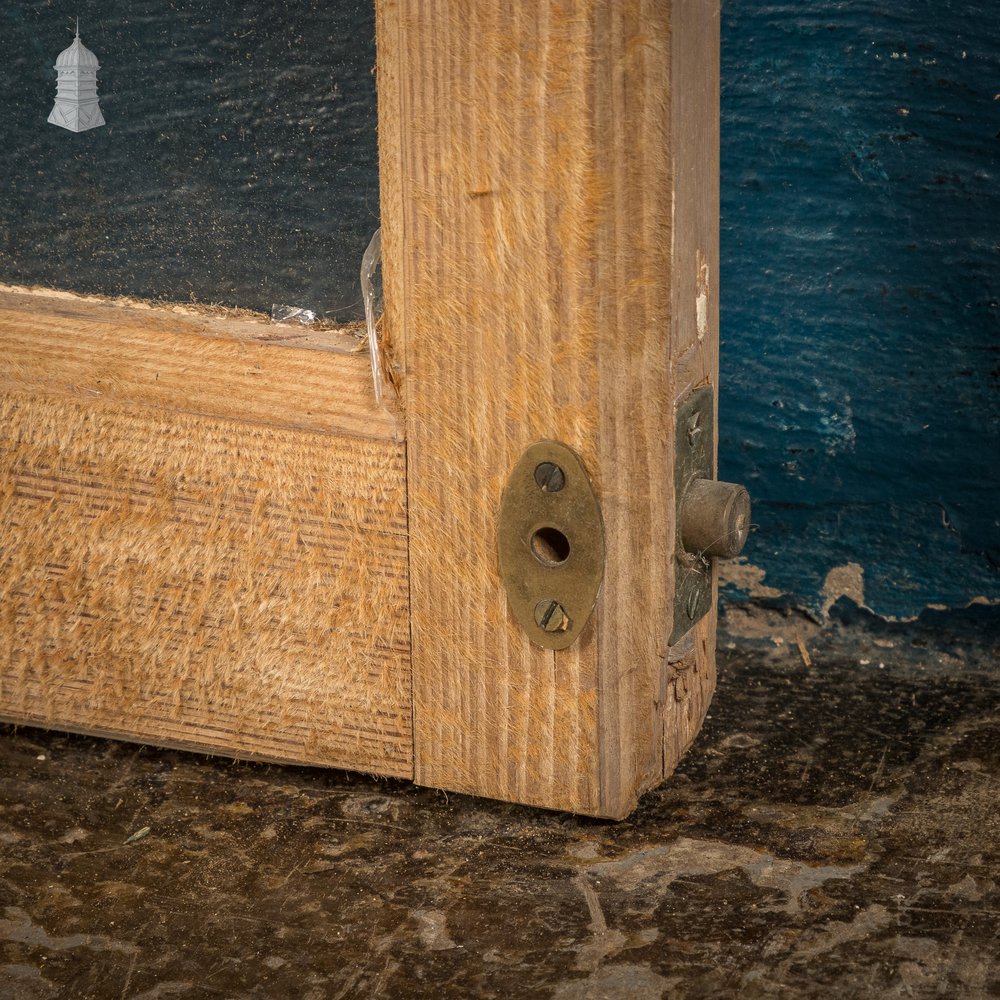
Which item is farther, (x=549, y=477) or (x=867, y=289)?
(x=867, y=289)

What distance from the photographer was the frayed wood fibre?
976mm

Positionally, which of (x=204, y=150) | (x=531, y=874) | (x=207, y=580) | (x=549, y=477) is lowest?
(x=531, y=874)

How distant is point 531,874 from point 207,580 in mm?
303

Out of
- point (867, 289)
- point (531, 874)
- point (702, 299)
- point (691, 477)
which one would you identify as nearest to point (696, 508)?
point (691, 477)

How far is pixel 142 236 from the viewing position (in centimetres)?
99

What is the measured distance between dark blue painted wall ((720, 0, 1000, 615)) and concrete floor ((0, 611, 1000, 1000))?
161 millimetres

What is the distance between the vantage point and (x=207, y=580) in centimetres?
101

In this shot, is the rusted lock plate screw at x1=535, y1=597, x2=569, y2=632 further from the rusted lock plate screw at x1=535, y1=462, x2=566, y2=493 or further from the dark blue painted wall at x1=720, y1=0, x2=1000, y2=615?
the dark blue painted wall at x1=720, y1=0, x2=1000, y2=615

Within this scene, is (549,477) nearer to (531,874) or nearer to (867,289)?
(531,874)

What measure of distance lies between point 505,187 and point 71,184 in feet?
1.05

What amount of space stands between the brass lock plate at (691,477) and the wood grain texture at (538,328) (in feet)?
0.08

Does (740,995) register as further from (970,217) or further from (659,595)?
(970,217)

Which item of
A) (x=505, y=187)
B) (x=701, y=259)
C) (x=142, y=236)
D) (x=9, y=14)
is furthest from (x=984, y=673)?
(x=9, y=14)

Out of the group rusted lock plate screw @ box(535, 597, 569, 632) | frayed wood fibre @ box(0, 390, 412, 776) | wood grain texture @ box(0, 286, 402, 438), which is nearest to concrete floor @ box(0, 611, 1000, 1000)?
frayed wood fibre @ box(0, 390, 412, 776)
